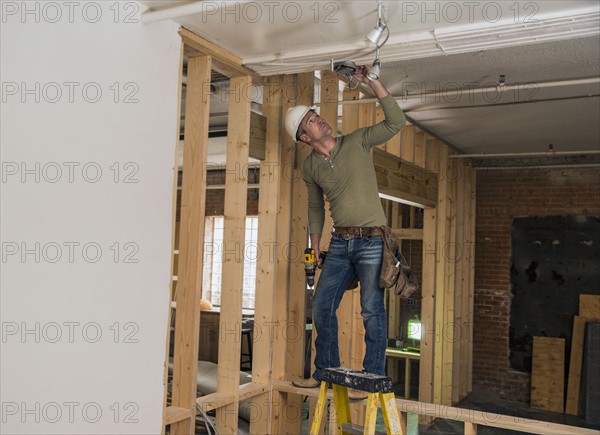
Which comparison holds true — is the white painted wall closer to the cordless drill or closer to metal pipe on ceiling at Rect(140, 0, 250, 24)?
metal pipe on ceiling at Rect(140, 0, 250, 24)

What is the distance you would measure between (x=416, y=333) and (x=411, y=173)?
272cm

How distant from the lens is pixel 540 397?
7207 mm

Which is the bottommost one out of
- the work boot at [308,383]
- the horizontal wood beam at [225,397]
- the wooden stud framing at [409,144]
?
the horizontal wood beam at [225,397]

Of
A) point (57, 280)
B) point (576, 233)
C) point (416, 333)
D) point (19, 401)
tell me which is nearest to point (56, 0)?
point (57, 280)

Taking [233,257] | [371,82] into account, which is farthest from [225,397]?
[371,82]

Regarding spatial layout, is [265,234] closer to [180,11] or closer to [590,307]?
[180,11]

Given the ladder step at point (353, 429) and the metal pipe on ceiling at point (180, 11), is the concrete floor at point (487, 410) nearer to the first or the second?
the ladder step at point (353, 429)

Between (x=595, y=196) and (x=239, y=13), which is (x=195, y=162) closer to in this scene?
(x=239, y=13)

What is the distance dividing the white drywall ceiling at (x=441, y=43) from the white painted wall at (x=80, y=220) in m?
0.39

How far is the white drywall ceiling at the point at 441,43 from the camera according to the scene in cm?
285

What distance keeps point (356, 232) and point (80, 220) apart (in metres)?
1.41

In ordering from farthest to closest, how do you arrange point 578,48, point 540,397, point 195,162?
point 540,397, point 578,48, point 195,162

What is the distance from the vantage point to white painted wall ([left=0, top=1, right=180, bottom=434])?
2631mm

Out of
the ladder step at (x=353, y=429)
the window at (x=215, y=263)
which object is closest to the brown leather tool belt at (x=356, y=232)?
the ladder step at (x=353, y=429)
